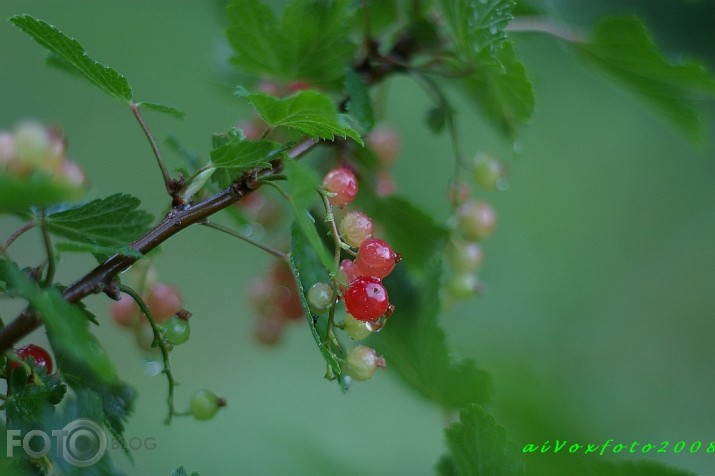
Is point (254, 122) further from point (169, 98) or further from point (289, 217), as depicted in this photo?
point (169, 98)

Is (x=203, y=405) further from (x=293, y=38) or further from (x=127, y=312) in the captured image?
(x=293, y=38)

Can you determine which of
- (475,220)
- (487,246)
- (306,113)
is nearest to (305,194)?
(306,113)

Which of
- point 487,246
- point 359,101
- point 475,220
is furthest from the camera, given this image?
point 487,246

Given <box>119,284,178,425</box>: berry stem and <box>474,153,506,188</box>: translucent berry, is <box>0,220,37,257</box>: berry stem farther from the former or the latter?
<box>474,153,506,188</box>: translucent berry

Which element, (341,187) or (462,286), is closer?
(341,187)

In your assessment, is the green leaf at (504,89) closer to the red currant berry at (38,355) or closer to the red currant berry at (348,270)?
the red currant berry at (348,270)
